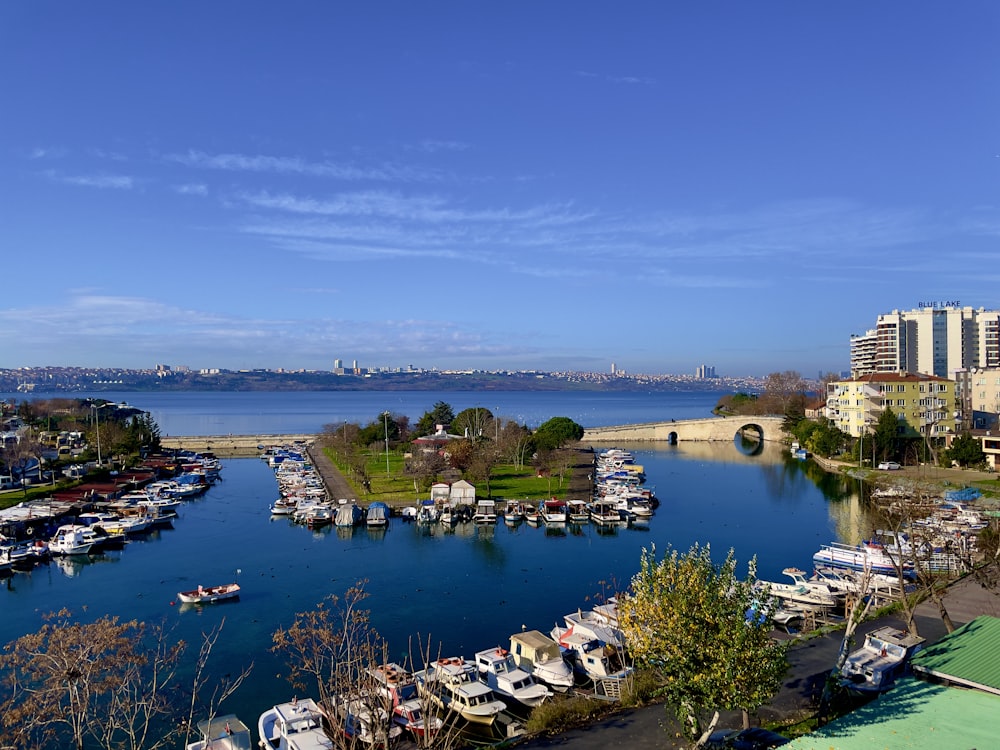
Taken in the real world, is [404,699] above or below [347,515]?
above

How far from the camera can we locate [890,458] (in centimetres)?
4700

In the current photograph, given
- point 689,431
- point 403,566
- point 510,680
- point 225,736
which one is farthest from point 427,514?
point 689,431

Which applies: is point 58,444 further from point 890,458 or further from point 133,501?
point 890,458

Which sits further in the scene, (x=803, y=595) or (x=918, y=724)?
(x=803, y=595)

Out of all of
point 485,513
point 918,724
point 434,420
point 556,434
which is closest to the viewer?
point 918,724

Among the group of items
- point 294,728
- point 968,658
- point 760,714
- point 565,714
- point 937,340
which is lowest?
point 294,728

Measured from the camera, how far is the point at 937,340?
293 ft

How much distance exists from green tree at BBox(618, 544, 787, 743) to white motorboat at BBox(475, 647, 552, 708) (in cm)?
494

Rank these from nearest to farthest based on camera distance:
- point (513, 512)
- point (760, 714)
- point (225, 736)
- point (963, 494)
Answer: point (760, 714) → point (225, 736) → point (963, 494) → point (513, 512)

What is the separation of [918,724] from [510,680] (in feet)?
23.9

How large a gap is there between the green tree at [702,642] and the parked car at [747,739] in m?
0.55

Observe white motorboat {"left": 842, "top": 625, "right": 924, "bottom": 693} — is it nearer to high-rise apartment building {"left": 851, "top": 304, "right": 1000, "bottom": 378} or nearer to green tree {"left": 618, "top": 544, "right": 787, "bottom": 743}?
green tree {"left": 618, "top": 544, "right": 787, "bottom": 743}

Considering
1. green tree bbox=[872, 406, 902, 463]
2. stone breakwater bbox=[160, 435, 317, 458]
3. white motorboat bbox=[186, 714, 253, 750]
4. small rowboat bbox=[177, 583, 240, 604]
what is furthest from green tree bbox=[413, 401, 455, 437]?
white motorboat bbox=[186, 714, 253, 750]

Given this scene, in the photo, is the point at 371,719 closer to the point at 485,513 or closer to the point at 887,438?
the point at 485,513
